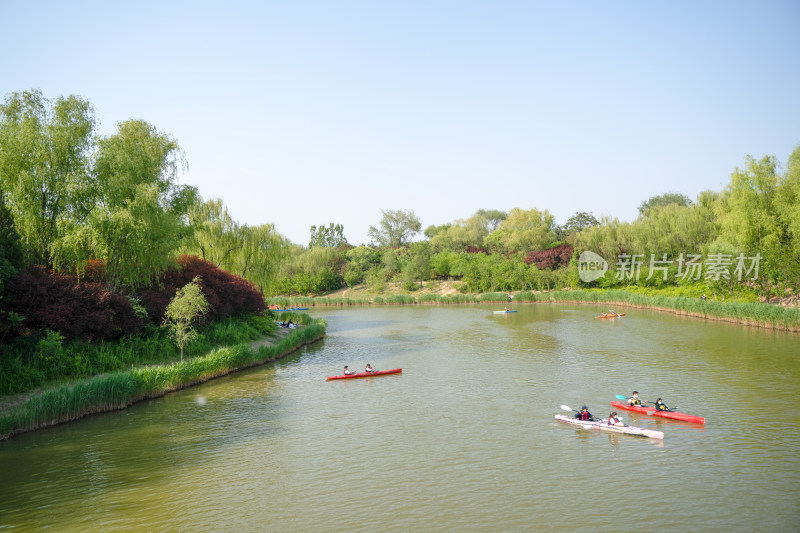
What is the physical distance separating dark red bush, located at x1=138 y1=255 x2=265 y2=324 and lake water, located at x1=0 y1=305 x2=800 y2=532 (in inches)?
214

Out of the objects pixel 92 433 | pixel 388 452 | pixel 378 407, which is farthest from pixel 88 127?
pixel 388 452

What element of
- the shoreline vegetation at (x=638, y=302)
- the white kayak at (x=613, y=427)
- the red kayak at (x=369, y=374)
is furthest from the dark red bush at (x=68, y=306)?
the shoreline vegetation at (x=638, y=302)

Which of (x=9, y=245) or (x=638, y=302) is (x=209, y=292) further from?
(x=638, y=302)

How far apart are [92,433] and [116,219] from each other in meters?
10.6

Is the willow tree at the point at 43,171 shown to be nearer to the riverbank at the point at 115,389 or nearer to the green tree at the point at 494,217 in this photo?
the riverbank at the point at 115,389

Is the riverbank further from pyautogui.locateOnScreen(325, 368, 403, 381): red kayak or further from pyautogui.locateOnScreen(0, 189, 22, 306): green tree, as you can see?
pyautogui.locateOnScreen(325, 368, 403, 381): red kayak

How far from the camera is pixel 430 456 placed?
623 inches

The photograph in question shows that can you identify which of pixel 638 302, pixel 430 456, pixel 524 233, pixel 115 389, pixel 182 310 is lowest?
pixel 430 456

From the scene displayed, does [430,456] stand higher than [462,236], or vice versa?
[462,236]

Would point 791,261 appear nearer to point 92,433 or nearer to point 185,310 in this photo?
point 185,310

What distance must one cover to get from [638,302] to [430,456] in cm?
5015

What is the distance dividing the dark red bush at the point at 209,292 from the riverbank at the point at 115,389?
10.9 ft

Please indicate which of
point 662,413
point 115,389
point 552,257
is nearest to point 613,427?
point 662,413

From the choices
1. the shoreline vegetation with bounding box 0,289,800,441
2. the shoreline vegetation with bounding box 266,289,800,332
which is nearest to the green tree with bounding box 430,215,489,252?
the shoreline vegetation with bounding box 266,289,800,332
